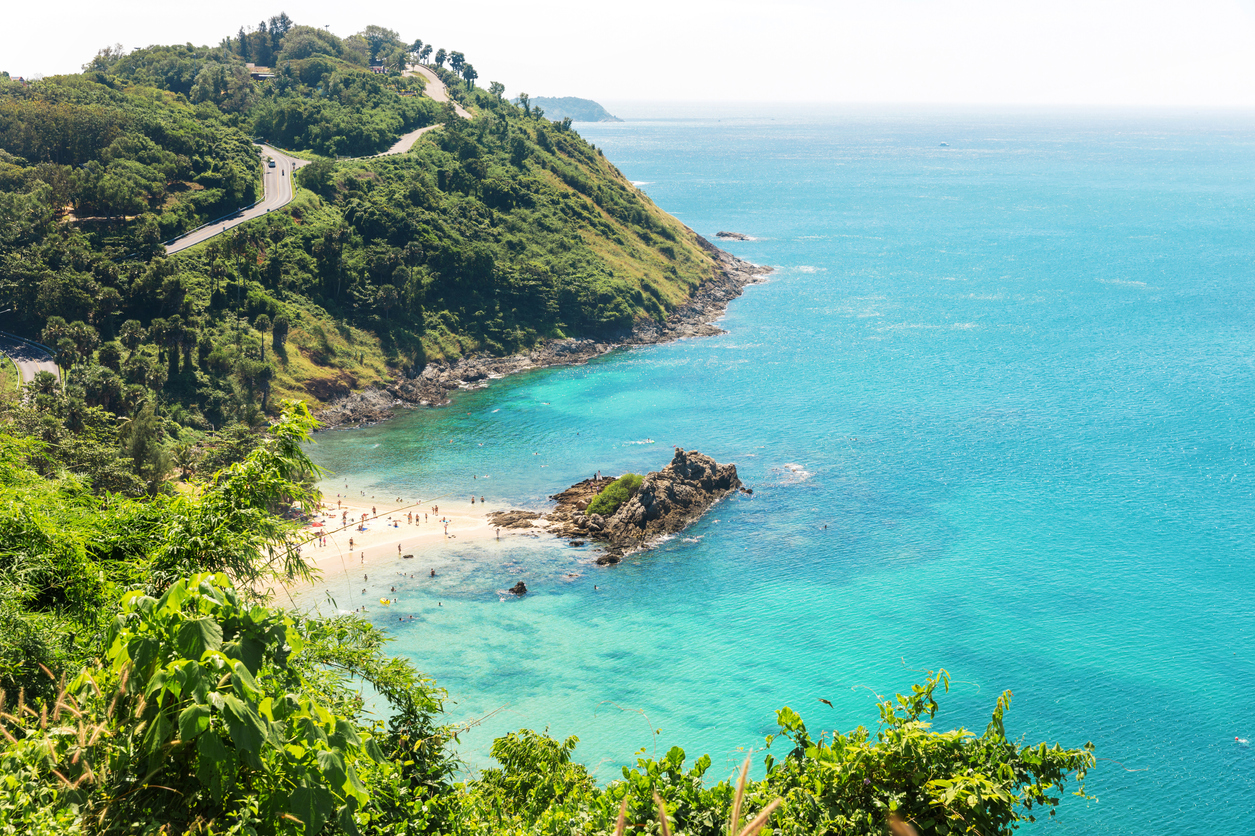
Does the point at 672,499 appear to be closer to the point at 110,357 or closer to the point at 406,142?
the point at 110,357

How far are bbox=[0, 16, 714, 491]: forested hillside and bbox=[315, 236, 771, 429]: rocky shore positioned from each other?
2.28 metres

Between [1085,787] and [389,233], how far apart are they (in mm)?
108235

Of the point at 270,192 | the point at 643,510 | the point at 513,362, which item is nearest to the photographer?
the point at 643,510

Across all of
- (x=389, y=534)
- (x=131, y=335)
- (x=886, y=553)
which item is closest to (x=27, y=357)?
(x=131, y=335)

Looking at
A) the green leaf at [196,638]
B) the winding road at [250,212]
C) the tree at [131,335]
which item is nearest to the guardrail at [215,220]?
the winding road at [250,212]

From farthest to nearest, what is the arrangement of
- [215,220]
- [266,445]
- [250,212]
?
[250,212], [215,220], [266,445]

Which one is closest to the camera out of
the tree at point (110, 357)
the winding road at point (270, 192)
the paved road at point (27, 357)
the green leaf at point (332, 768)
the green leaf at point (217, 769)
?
the green leaf at point (217, 769)

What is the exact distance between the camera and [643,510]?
2965 inches

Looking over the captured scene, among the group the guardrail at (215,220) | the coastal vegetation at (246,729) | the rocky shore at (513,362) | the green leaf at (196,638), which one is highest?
the guardrail at (215,220)

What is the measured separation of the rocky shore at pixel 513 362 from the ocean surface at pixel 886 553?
3345 mm

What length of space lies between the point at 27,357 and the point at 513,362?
5670 cm

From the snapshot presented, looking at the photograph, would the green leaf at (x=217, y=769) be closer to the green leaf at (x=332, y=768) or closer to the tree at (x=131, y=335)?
the green leaf at (x=332, y=768)

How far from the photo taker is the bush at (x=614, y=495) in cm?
7681

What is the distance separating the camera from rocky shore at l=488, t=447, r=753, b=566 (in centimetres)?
7431
